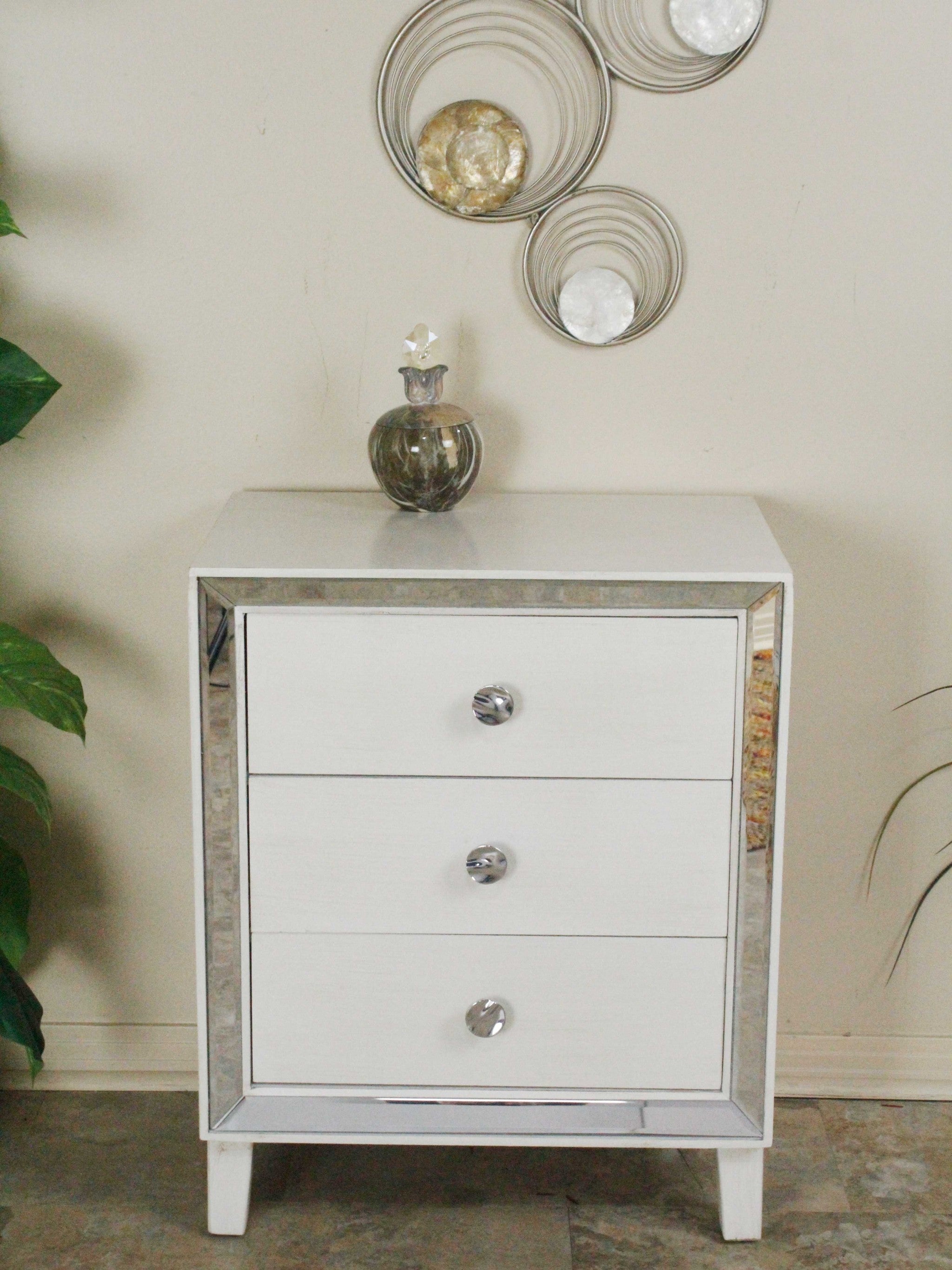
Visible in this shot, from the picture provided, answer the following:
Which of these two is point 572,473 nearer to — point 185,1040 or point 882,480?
point 882,480

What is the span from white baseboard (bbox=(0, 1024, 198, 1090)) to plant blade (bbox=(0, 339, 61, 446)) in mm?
857

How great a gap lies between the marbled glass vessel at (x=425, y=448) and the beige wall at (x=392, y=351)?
123 millimetres

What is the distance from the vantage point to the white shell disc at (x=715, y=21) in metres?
1.57

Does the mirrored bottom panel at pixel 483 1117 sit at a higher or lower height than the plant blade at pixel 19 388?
lower

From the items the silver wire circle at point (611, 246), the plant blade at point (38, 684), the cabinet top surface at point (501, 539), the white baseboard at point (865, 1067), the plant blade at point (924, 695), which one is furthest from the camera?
the white baseboard at point (865, 1067)

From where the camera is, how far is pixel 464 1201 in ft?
5.56

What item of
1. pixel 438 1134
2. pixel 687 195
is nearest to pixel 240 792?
pixel 438 1134

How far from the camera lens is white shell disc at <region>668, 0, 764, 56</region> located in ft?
5.14

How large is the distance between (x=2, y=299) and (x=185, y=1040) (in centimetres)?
103

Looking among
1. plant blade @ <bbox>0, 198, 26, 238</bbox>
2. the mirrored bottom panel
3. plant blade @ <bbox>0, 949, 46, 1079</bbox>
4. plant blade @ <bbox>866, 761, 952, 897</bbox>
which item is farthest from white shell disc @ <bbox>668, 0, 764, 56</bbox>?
plant blade @ <bbox>0, 949, 46, 1079</bbox>

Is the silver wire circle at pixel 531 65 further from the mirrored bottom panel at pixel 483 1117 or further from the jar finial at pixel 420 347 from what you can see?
the mirrored bottom panel at pixel 483 1117

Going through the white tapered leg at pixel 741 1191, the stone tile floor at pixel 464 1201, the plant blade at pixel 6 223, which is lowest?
the stone tile floor at pixel 464 1201

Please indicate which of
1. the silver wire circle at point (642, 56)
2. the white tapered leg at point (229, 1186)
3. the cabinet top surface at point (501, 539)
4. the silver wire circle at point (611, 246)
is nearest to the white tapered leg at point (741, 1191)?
the white tapered leg at point (229, 1186)

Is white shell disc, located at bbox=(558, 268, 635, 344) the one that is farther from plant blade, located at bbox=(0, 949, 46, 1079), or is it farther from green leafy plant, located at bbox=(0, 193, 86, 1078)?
plant blade, located at bbox=(0, 949, 46, 1079)
